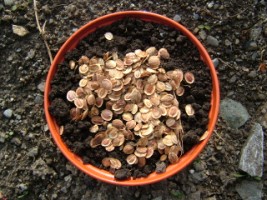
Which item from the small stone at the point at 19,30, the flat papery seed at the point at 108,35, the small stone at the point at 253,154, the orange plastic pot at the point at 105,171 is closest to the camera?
the orange plastic pot at the point at 105,171

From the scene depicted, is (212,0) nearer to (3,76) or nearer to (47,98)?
(47,98)

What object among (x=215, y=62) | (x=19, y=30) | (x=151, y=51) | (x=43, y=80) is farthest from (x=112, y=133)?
(x=19, y=30)

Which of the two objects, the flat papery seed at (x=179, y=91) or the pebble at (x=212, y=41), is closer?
the flat papery seed at (x=179, y=91)

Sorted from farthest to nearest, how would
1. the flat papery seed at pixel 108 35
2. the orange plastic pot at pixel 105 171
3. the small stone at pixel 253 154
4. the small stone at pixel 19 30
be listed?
1. the small stone at pixel 19 30
2. the small stone at pixel 253 154
3. the flat papery seed at pixel 108 35
4. the orange plastic pot at pixel 105 171

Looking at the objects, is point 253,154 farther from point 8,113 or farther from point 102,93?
point 8,113

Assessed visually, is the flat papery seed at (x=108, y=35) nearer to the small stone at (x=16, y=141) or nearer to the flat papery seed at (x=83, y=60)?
the flat papery seed at (x=83, y=60)

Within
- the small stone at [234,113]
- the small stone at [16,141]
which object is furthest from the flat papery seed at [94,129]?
the small stone at [234,113]
